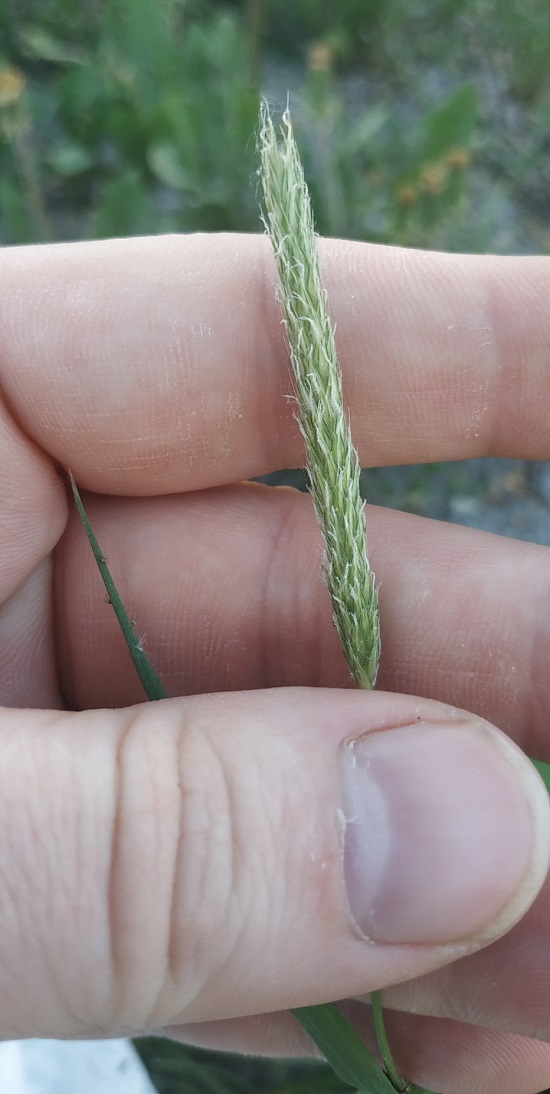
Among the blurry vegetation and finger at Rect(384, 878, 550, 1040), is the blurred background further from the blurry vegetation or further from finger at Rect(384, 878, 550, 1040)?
finger at Rect(384, 878, 550, 1040)

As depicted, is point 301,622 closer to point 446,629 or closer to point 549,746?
point 446,629

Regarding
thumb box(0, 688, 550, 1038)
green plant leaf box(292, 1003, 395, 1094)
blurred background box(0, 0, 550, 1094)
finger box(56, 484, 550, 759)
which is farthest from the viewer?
blurred background box(0, 0, 550, 1094)

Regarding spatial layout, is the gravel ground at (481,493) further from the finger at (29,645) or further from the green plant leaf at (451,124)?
the finger at (29,645)

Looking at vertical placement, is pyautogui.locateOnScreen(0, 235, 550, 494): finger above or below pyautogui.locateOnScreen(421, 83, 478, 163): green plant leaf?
below

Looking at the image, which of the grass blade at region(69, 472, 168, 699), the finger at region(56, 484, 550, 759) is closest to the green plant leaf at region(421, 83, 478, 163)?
the finger at region(56, 484, 550, 759)

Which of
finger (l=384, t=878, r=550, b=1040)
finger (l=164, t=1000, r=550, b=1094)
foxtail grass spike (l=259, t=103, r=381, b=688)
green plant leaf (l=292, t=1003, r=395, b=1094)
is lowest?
finger (l=164, t=1000, r=550, b=1094)

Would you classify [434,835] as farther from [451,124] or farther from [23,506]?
[451,124]

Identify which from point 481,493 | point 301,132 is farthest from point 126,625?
point 301,132

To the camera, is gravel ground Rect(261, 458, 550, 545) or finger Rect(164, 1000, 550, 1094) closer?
finger Rect(164, 1000, 550, 1094)
